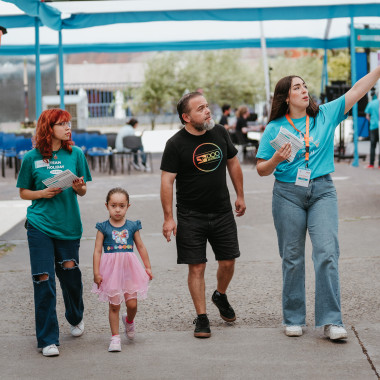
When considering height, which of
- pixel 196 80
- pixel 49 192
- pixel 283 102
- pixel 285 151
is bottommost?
pixel 49 192

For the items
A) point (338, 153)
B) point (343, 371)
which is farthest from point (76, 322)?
point (338, 153)

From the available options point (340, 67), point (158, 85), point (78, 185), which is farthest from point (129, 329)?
point (340, 67)

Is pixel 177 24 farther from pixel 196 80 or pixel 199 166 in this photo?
pixel 196 80

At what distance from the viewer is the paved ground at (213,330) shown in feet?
15.2

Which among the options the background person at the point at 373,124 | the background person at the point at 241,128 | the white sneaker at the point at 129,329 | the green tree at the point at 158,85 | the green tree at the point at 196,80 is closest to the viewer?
the white sneaker at the point at 129,329

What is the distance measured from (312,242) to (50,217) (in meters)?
1.82

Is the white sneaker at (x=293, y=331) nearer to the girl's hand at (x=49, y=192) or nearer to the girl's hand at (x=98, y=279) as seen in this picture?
the girl's hand at (x=98, y=279)

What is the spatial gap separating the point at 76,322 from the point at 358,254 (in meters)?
3.72

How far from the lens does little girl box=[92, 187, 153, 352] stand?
5.01 metres

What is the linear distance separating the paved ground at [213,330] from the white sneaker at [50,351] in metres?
0.05

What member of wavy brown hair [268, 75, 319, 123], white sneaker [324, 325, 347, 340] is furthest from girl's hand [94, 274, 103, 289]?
wavy brown hair [268, 75, 319, 123]

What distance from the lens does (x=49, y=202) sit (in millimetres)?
5117

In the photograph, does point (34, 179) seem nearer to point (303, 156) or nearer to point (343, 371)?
point (303, 156)

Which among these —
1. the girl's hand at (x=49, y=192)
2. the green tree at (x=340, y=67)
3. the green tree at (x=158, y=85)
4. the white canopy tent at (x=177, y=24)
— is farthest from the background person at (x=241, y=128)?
the green tree at (x=340, y=67)
